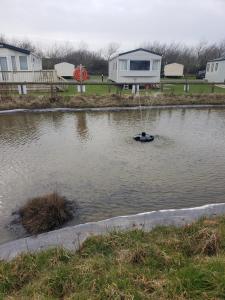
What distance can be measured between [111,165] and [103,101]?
11469 mm

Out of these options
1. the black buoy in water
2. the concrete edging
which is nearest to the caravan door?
the black buoy in water

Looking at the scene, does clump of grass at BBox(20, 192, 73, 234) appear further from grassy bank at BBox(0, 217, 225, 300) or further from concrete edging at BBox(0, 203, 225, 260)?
grassy bank at BBox(0, 217, 225, 300)

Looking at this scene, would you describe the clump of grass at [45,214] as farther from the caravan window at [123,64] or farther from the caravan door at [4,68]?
the caravan window at [123,64]

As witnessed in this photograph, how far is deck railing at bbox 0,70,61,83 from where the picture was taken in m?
23.1

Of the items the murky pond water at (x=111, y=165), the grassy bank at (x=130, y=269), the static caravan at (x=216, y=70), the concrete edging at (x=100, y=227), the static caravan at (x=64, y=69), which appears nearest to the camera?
the grassy bank at (x=130, y=269)

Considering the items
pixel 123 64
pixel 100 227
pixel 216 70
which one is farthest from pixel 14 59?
pixel 100 227

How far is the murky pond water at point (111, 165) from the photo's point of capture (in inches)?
250

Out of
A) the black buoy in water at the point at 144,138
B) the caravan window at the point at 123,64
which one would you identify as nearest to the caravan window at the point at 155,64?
A: the caravan window at the point at 123,64

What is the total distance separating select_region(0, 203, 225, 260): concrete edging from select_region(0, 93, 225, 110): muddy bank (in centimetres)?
1397

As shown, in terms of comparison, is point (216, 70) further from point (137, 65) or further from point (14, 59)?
point (14, 59)

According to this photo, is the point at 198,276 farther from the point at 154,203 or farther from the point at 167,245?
the point at 154,203

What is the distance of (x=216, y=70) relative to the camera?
1194 inches

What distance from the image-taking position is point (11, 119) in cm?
1524

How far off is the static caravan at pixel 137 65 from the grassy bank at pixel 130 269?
24.2 metres
